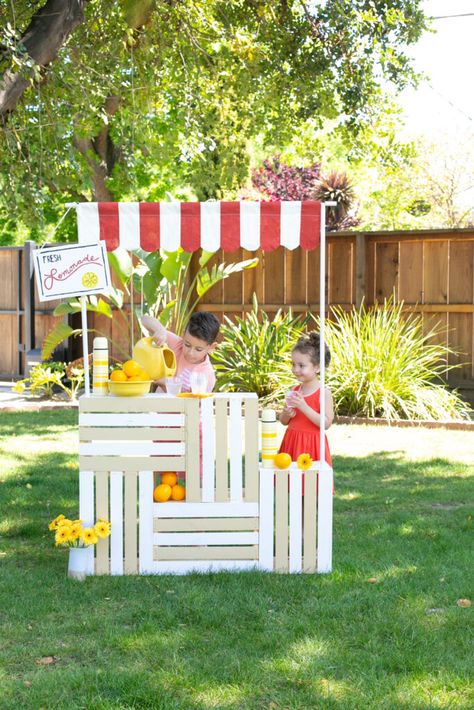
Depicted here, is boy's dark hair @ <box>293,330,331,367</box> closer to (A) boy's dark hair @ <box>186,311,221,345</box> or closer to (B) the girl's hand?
(B) the girl's hand

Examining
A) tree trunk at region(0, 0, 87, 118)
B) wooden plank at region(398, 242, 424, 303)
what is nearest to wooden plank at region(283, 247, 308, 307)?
wooden plank at region(398, 242, 424, 303)

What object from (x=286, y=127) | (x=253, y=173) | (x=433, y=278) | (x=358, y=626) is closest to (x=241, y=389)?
(x=433, y=278)

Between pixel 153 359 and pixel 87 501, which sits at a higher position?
pixel 153 359

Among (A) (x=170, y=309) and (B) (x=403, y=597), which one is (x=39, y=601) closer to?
Result: (B) (x=403, y=597)

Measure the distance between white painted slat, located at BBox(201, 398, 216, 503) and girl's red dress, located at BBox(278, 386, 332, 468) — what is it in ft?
2.12

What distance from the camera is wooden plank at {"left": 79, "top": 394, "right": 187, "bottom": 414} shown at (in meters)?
4.62

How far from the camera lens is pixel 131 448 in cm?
462

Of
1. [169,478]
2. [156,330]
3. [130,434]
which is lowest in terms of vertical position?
[169,478]

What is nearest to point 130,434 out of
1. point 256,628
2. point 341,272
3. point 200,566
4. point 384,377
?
point 200,566

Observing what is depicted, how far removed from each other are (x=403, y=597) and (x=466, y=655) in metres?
0.70

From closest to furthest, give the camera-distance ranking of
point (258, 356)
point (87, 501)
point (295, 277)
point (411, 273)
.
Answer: point (87, 501) < point (258, 356) < point (411, 273) < point (295, 277)

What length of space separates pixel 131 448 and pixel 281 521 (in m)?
0.84

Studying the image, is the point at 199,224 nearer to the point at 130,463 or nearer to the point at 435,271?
the point at 130,463

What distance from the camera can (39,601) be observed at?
164 inches
